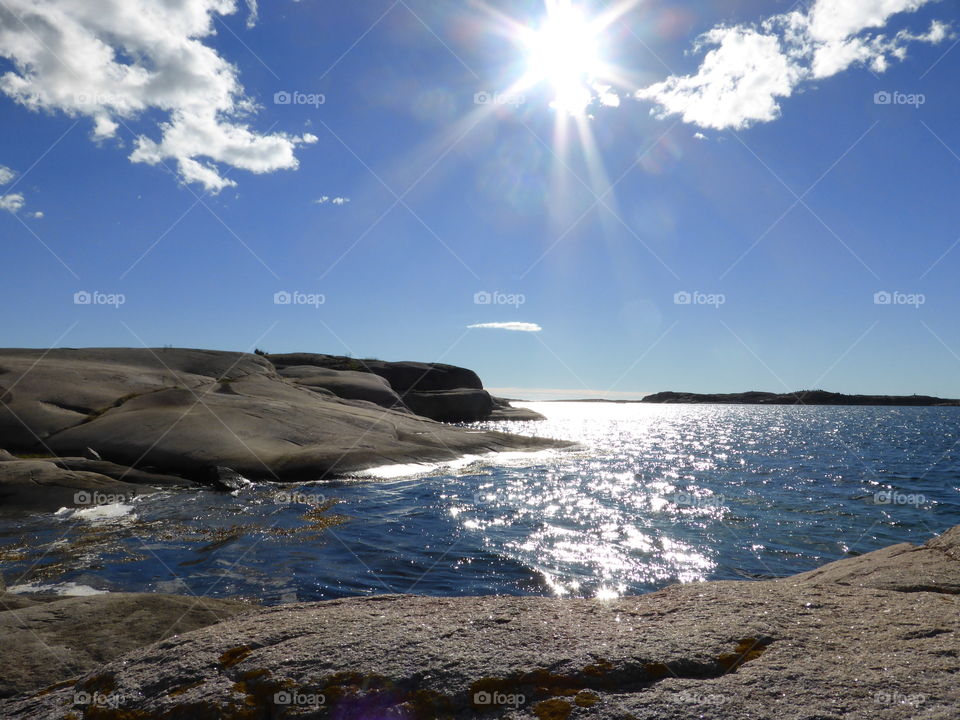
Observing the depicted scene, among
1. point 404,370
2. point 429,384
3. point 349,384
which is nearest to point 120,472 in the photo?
point 349,384

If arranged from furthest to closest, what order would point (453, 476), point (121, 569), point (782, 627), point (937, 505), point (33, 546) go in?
1. point (453, 476)
2. point (937, 505)
3. point (33, 546)
4. point (121, 569)
5. point (782, 627)

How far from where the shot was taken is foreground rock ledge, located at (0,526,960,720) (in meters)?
3.33

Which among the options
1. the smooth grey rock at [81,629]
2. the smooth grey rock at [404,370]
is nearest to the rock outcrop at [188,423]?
the smooth grey rock at [81,629]

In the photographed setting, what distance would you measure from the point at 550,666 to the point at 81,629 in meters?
4.28

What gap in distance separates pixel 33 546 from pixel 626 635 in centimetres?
1169

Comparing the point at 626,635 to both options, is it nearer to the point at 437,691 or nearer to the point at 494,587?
the point at 437,691

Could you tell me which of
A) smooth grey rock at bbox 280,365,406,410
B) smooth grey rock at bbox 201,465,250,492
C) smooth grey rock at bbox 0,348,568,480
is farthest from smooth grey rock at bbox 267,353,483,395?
smooth grey rock at bbox 201,465,250,492

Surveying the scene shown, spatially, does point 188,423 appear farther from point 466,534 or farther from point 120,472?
point 466,534

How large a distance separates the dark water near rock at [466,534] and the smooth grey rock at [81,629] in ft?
8.59

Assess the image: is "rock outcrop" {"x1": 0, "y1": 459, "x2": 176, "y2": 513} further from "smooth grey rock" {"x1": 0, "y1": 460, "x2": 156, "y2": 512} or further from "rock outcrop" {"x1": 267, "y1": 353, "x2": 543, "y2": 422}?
"rock outcrop" {"x1": 267, "y1": 353, "x2": 543, "y2": 422}

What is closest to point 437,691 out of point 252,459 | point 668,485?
point 252,459

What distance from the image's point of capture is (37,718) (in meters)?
3.74

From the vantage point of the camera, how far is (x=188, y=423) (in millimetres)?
21109

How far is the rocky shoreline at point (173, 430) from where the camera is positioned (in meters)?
17.3
